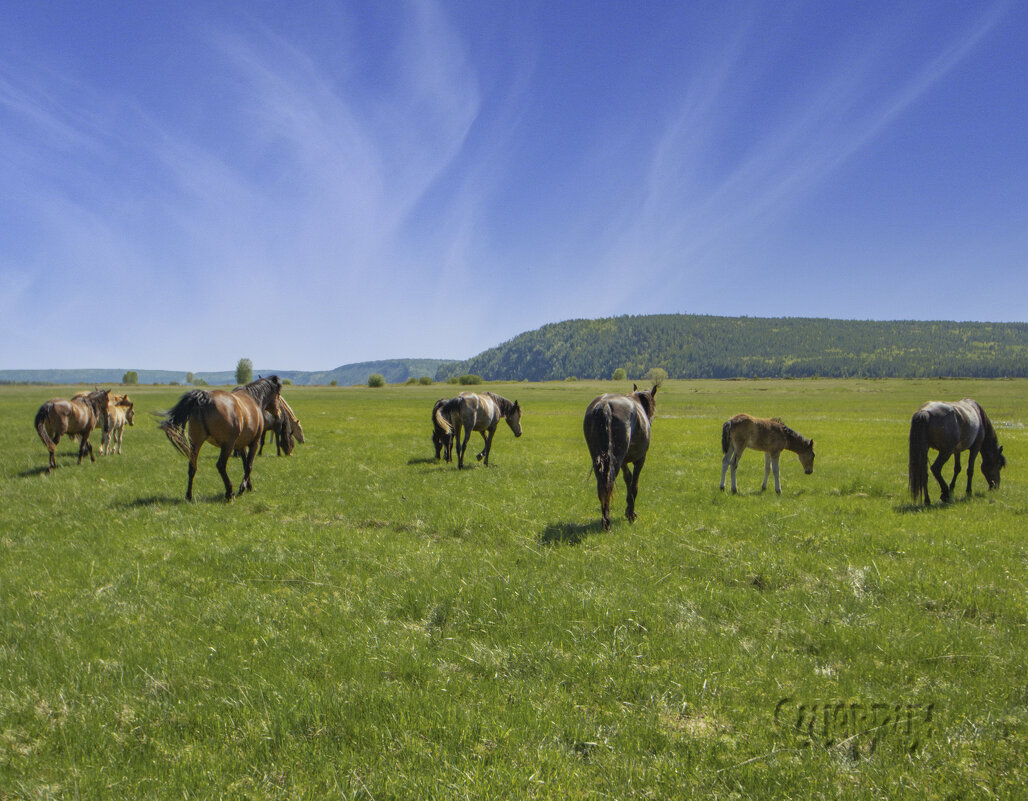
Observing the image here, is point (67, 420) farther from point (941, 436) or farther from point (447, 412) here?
point (941, 436)

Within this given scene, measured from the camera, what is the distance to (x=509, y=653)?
4.99 metres

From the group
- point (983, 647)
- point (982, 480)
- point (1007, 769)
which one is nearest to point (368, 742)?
point (1007, 769)

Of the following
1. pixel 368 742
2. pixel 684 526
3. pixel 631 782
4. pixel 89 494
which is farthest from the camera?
pixel 89 494

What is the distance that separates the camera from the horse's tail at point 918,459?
39.2ft

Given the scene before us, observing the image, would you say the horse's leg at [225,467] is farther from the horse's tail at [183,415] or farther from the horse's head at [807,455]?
the horse's head at [807,455]

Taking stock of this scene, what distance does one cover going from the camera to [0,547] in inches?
327

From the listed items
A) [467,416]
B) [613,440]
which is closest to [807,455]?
[613,440]

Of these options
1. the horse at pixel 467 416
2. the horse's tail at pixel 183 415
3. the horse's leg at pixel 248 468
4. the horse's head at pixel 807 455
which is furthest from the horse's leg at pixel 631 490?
the horse's tail at pixel 183 415

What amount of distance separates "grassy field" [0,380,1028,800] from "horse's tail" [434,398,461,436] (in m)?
6.45

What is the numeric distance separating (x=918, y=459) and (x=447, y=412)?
13386mm

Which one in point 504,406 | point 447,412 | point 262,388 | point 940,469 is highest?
point 262,388

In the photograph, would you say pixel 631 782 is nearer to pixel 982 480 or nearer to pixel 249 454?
pixel 249 454

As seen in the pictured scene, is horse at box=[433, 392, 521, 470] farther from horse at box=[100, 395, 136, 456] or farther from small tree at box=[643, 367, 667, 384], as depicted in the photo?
horse at box=[100, 395, 136, 456]

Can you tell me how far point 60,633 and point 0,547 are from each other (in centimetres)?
488
